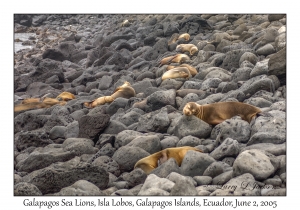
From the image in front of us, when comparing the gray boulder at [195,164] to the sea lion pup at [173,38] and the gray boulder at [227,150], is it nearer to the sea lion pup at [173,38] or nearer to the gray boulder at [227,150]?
the gray boulder at [227,150]

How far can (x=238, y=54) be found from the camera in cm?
903

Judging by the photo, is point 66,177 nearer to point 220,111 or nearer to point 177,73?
point 220,111

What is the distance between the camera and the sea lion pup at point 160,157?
18.2 ft

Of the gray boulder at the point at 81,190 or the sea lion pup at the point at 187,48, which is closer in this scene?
the gray boulder at the point at 81,190

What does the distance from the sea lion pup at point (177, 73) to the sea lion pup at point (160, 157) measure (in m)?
3.66

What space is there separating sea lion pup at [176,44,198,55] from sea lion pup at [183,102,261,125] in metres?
4.60

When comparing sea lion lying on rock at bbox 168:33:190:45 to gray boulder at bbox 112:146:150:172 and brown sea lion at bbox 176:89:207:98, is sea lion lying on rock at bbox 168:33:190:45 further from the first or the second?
gray boulder at bbox 112:146:150:172

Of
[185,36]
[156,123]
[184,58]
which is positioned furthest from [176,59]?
[156,123]

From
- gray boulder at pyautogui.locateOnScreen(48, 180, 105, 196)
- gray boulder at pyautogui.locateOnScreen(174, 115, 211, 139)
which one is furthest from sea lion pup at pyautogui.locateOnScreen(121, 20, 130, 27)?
gray boulder at pyautogui.locateOnScreen(48, 180, 105, 196)

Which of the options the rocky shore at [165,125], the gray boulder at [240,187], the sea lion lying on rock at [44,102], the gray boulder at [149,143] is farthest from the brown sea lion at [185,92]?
the gray boulder at [240,187]

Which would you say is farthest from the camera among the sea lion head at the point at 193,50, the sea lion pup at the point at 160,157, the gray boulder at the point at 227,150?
the sea lion head at the point at 193,50

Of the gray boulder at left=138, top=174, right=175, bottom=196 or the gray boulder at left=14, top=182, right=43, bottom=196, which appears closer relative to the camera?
the gray boulder at left=138, top=174, right=175, bottom=196

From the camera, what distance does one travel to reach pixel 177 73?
9.34m

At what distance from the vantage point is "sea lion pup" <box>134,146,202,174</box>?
5555 mm
